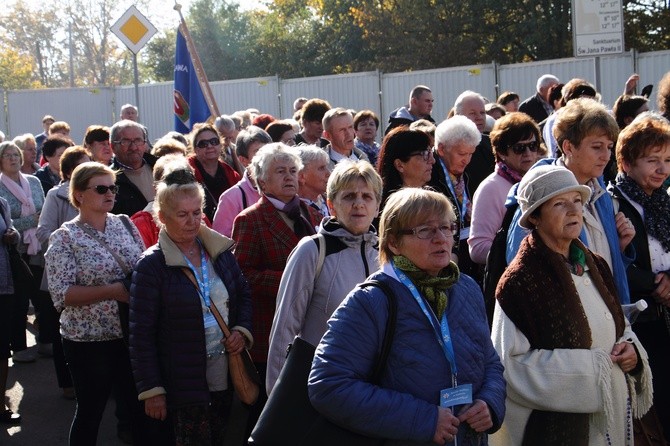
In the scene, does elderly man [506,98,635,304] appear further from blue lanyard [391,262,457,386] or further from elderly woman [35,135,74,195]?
elderly woman [35,135,74,195]

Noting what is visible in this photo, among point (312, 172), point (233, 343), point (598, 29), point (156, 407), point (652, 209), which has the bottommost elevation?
point (156, 407)

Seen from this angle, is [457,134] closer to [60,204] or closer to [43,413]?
[60,204]

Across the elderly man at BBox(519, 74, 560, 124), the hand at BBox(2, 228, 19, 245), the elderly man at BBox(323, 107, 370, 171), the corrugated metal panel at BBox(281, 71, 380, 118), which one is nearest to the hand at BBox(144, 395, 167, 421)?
the hand at BBox(2, 228, 19, 245)

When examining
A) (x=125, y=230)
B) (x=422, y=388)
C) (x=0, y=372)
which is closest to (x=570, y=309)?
(x=422, y=388)

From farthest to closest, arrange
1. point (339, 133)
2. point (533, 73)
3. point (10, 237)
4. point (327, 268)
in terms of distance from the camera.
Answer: point (533, 73), point (339, 133), point (10, 237), point (327, 268)

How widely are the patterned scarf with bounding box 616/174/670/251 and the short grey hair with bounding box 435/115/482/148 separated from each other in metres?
1.31

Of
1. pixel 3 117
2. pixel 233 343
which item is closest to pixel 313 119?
pixel 233 343

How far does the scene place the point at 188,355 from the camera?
5.23m

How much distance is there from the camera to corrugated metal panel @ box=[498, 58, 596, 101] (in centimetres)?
1906

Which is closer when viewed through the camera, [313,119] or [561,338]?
[561,338]

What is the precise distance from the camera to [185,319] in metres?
5.24

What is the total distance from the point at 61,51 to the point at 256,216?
69.5 metres

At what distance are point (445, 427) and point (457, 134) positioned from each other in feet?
11.6

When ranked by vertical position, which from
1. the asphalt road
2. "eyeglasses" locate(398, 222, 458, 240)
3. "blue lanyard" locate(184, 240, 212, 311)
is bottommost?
the asphalt road
